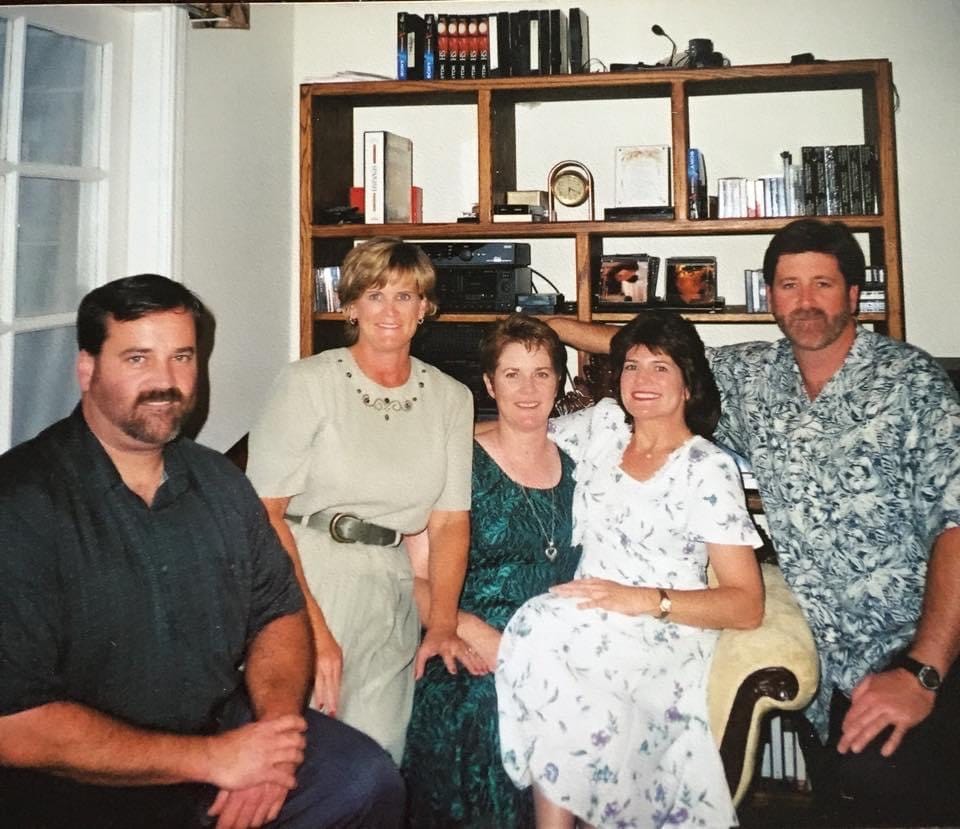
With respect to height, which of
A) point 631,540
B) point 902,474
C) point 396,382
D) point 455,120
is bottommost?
point 631,540

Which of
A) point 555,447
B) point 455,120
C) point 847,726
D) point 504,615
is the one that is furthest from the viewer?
point 455,120

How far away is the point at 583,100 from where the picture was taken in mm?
2938

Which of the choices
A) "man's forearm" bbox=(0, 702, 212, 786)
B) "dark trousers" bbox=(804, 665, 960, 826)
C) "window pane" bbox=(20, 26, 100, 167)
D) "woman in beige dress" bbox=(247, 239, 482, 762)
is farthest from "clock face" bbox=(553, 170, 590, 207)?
"man's forearm" bbox=(0, 702, 212, 786)

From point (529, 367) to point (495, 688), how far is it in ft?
2.41

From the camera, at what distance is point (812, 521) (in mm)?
1729

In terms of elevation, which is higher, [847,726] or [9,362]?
[9,362]

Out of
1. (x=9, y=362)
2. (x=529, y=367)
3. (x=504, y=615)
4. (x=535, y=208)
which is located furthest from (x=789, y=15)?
(x=9, y=362)

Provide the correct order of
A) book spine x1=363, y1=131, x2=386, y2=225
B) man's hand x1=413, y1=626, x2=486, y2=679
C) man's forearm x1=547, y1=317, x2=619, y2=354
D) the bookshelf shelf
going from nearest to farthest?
1. man's hand x1=413, y1=626, x2=486, y2=679
2. man's forearm x1=547, y1=317, x2=619, y2=354
3. the bookshelf shelf
4. book spine x1=363, y1=131, x2=386, y2=225

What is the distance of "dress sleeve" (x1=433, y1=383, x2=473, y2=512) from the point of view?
1799mm

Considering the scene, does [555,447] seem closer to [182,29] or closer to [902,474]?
[902,474]

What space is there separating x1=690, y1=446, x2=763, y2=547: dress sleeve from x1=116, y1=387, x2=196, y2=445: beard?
103cm

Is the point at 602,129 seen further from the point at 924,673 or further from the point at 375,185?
the point at 924,673

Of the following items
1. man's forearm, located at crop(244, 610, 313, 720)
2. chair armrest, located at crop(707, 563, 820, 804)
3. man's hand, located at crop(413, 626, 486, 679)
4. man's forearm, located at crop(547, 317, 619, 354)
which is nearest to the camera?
man's forearm, located at crop(244, 610, 313, 720)

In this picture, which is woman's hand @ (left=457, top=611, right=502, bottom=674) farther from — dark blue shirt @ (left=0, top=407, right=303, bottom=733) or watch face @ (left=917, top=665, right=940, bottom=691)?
watch face @ (left=917, top=665, right=940, bottom=691)
